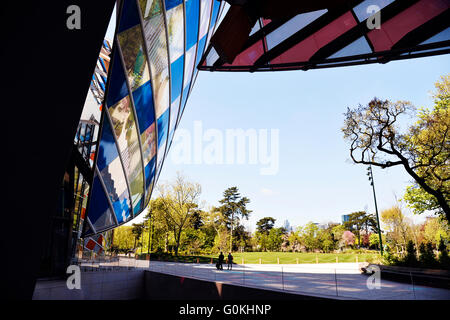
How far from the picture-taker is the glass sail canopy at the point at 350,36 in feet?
17.5

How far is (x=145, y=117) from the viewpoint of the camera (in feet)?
30.7

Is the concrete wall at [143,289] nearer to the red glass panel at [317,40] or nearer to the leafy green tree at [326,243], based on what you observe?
the red glass panel at [317,40]

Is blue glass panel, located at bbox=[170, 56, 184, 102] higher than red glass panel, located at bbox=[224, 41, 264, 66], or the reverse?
blue glass panel, located at bbox=[170, 56, 184, 102]

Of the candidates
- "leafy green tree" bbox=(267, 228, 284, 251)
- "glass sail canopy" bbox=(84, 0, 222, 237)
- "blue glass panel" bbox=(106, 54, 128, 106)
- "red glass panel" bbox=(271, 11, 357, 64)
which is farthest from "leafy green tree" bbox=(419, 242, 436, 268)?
"leafy green tree" bbox=(267, 228, 284, 251)

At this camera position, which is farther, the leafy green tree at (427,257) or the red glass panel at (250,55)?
the leafy green tree at (427,257)

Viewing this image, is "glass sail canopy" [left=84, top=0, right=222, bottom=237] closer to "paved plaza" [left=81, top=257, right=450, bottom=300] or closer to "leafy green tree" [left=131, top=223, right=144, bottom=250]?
"paved plaza" [left=81, top=257, right=450, bottom=300]

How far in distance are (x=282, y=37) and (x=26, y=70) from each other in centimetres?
540

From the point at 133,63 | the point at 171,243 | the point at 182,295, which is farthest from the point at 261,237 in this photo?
the point at 133,63

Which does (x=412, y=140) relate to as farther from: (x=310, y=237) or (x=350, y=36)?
(x=310, y=237)

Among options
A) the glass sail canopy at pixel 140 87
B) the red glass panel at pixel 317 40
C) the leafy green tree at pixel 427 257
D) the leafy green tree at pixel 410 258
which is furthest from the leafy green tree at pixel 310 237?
the red glass panel at pixel 317 40

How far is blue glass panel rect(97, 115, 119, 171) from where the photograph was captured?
7.84 m

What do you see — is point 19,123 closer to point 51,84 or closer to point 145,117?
point 51,84

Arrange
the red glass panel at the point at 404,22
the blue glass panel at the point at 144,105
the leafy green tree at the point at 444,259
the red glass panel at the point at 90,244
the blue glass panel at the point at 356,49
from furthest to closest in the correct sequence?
the red glass panel at the point at 90,244
the leafy green tree at the point at 444,259
the blue glass panel at the point at 144,105
the blue glass panel at the point at 356,49
the red glass panel at the point at 404,22

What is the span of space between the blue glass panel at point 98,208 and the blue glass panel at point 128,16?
17.0ft
